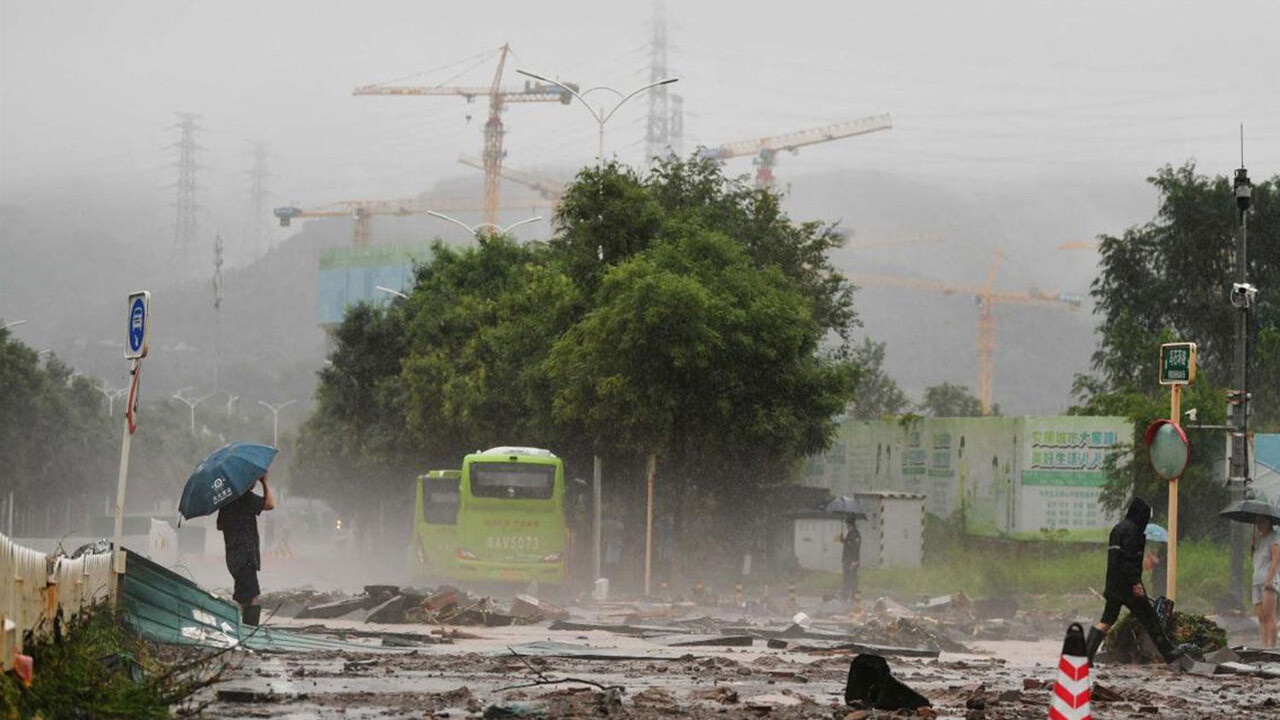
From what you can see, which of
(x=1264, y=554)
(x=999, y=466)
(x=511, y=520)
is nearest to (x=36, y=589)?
(x=1264, y=554)

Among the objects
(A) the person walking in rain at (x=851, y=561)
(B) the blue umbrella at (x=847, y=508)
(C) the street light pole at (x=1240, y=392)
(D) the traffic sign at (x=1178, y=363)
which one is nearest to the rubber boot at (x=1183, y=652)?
(D) the traffic sign at (x=1178, y=363)

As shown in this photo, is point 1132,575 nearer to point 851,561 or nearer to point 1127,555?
point 1127,555

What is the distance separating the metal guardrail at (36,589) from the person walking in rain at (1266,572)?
42.2 ft

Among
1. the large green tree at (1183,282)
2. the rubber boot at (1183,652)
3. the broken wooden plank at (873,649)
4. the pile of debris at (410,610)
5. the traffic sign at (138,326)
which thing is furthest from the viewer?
the large green tree at (1183,282)

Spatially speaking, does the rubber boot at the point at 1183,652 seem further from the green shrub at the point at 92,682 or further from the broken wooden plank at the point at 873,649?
the green shrub at the point at 92,682

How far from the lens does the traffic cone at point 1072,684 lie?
9.38m

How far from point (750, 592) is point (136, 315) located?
84.6 feet

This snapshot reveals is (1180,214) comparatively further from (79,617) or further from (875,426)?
(79,617)

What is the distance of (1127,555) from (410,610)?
1124cm

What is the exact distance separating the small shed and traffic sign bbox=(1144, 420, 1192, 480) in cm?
2259

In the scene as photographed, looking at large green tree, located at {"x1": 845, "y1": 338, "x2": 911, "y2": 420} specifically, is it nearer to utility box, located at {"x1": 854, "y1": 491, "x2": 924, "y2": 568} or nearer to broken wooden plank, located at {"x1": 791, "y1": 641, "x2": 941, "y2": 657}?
utility box, located at {"x1": 854, "y1": 491, "x2": 924, "y2": 568}

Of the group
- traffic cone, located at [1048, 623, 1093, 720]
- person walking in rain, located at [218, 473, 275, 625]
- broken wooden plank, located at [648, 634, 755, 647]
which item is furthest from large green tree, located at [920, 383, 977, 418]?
traffic cone, located at [1048, 623, 1093, 720]

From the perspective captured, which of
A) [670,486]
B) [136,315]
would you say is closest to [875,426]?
[670,486]

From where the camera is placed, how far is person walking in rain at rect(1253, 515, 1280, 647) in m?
21.0
